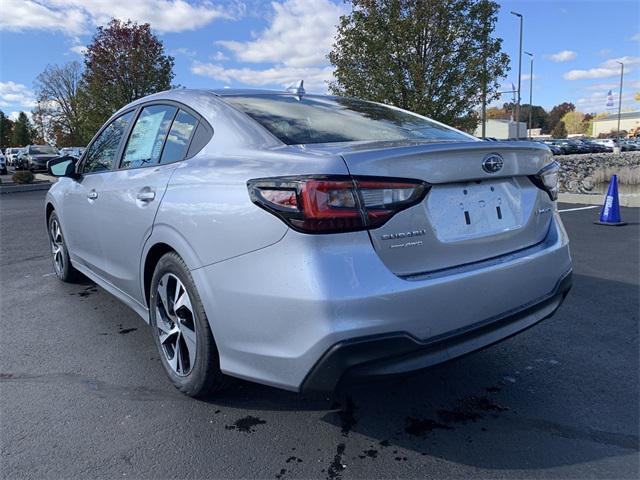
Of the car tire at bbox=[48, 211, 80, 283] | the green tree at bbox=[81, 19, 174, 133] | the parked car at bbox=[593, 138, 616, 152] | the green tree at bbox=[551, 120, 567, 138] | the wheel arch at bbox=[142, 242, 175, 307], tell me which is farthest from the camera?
the green tree at bbox=[551, 120, 567, 138]

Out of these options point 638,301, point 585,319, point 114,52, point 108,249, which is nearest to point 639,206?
point 638,301

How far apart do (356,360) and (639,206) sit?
1100 centimetres

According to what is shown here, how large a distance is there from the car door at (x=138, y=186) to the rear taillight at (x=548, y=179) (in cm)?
185

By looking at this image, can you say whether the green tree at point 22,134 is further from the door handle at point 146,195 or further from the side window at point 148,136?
the door handle at point 146,195

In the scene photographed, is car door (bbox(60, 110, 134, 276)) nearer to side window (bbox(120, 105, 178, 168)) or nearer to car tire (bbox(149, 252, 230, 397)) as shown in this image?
side window (bbox(120, 105, 178, 168))

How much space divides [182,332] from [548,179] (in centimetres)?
210

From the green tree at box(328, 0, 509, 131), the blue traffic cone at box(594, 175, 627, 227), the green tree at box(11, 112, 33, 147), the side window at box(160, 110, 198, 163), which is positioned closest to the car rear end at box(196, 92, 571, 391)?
the side window at box(160, 110, 198, 163)

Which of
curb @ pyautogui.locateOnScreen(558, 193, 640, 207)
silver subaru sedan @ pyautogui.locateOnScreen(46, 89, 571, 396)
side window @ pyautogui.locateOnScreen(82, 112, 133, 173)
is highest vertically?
side window @ pyautogui.locateOnScreen(82, 112, 133, 173)

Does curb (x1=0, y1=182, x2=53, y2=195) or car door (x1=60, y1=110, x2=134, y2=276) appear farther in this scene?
curb (x1=0, y1=182, x2=53, y2=195)

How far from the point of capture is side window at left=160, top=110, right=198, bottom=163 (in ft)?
9.36

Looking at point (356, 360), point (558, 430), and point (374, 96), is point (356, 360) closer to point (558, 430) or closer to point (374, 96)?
point (558, 430)

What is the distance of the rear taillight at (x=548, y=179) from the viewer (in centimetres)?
266

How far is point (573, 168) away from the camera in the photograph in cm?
1892

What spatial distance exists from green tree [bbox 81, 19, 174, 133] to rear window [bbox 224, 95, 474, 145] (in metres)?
23.8
